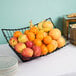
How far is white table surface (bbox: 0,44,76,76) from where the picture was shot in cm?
95

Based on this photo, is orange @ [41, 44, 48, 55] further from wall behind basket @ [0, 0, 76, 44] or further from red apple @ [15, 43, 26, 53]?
wall behind basket @ [0, 0, 76, 44]

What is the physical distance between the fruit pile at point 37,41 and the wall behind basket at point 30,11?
0.27 meters

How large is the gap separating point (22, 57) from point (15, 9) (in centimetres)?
51

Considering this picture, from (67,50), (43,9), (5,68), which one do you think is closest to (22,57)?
(5,68)

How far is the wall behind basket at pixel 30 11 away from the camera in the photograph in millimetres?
1385

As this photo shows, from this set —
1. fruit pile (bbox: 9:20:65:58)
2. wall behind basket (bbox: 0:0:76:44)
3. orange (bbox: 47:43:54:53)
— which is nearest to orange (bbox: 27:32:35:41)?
fruit pile (bbox: 9:20:65:58)

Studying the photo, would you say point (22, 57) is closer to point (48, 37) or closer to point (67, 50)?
point (48, 37)

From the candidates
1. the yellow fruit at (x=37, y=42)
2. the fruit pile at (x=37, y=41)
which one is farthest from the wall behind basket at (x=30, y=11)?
the yellow fruit at (x=37, y=42)

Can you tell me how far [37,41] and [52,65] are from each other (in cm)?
18

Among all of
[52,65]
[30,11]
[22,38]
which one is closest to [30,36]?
[22,38]

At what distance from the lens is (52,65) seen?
1025 mm

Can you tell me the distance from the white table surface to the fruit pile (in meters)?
0.05

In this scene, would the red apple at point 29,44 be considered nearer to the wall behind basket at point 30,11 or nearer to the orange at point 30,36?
the orange at point 30,36

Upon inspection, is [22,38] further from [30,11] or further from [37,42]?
[30,11]
